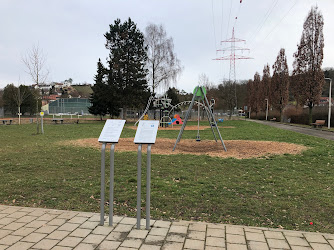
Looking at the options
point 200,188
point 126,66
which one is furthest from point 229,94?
point 200,188

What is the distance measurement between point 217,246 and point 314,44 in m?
36.1

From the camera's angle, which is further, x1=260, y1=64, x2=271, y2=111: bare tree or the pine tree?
x1=260, y1=64, x2=271, y2=111: bare tree

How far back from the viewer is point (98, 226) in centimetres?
339

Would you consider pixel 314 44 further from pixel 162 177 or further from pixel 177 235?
pixel 177 235

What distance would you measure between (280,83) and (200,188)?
50.3 m

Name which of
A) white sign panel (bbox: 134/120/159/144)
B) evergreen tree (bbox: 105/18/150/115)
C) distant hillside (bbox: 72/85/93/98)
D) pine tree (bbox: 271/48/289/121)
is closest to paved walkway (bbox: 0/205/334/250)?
white sign panel (bbox: 134/120/159/144)

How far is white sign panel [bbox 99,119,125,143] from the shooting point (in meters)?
3.42

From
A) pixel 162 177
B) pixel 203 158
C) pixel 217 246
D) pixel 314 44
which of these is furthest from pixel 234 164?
pixel 314 44

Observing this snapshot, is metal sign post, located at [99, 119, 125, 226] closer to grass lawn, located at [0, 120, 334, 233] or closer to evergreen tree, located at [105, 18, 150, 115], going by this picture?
grass lawn, located at [0, 120, 334, 233]

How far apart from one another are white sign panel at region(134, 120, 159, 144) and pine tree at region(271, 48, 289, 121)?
48.9 metres

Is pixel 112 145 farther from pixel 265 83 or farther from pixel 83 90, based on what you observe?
pixel 83 90

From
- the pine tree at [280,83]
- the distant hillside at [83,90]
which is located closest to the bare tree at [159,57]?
the pine tree at [280,83]

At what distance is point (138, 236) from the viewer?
311cm

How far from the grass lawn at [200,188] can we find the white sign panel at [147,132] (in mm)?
1199
